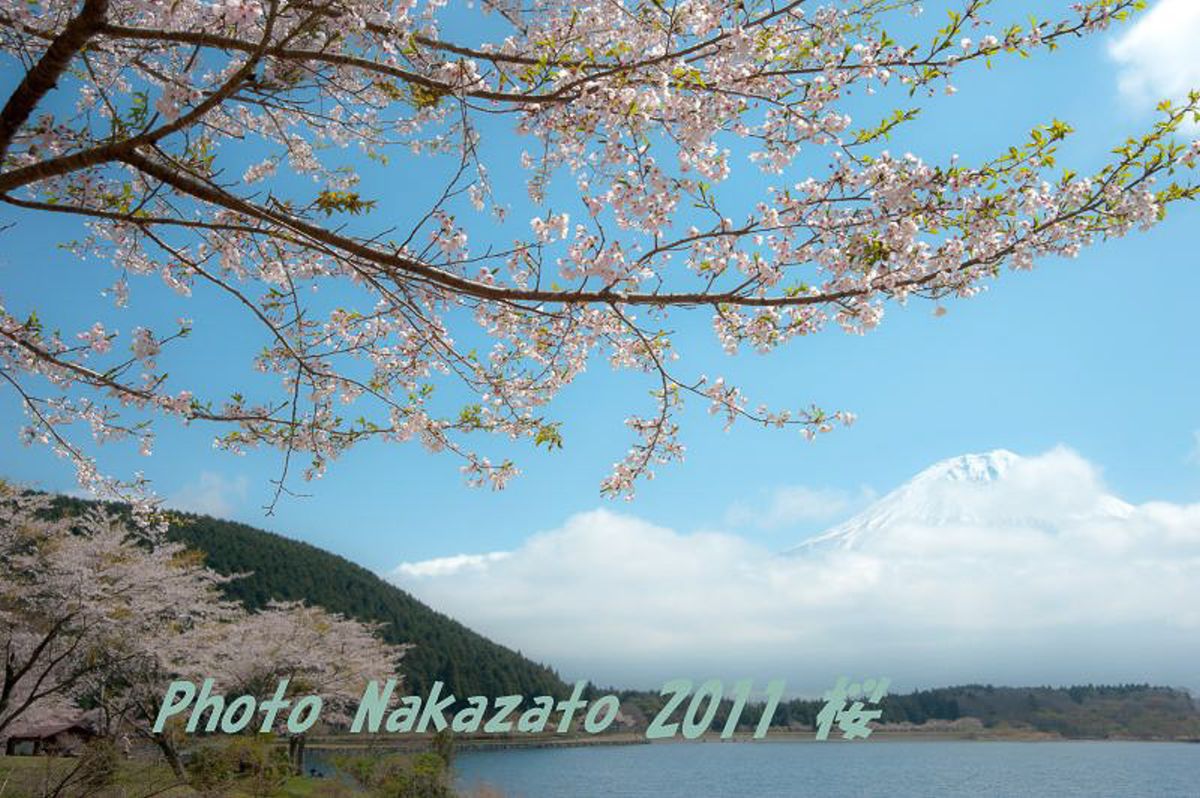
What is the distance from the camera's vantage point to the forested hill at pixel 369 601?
50750 millimetres

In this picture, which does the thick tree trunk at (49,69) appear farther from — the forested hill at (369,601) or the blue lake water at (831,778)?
the forested hill at (369,601)

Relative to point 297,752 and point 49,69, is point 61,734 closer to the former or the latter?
point 297,752

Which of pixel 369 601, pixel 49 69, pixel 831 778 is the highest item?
pixel 369 601

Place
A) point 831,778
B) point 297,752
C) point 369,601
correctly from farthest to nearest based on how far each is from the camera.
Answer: point 369,601
point 831,778
point 297,752

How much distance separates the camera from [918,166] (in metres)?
3.09

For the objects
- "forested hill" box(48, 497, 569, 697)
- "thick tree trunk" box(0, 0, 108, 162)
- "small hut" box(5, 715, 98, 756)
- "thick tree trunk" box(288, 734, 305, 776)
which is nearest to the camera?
"thick tree trunk" box(0, 0, 108, 162)

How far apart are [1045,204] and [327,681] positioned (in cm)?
2282

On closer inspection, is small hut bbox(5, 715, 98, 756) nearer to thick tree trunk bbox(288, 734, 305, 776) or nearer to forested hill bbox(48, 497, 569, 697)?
thick tree trunk bbox(288, 734, 305, 776)

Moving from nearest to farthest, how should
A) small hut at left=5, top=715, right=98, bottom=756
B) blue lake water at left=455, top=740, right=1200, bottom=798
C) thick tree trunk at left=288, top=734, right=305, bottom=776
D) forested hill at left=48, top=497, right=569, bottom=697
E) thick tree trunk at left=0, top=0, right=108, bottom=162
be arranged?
thick tree trunk at left=0, top=0, right=108, bottom=162 < thick tree trunk at left=288, top=734, right=305, bottom=776 < small hut at left=5, top=715, right=98, bottom=756 < blue lake water at left=455, top=740, right=1200, bottom=798 < forested hill at left=48, top=497, right=569, bottom=697

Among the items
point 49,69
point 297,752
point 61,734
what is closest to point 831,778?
point 297,752

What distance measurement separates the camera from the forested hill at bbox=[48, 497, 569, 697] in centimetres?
5075

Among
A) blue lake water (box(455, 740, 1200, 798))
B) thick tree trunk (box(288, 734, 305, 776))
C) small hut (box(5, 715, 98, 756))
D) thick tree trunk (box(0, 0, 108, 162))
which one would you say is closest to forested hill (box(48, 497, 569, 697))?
blue lake water (box(455, 740, 1200, 798))

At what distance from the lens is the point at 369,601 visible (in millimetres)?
57719

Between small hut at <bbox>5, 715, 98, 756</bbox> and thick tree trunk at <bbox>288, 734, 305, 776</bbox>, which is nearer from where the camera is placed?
thick tree trunk at <bbox>288, 734, 305, 776</bbox>
